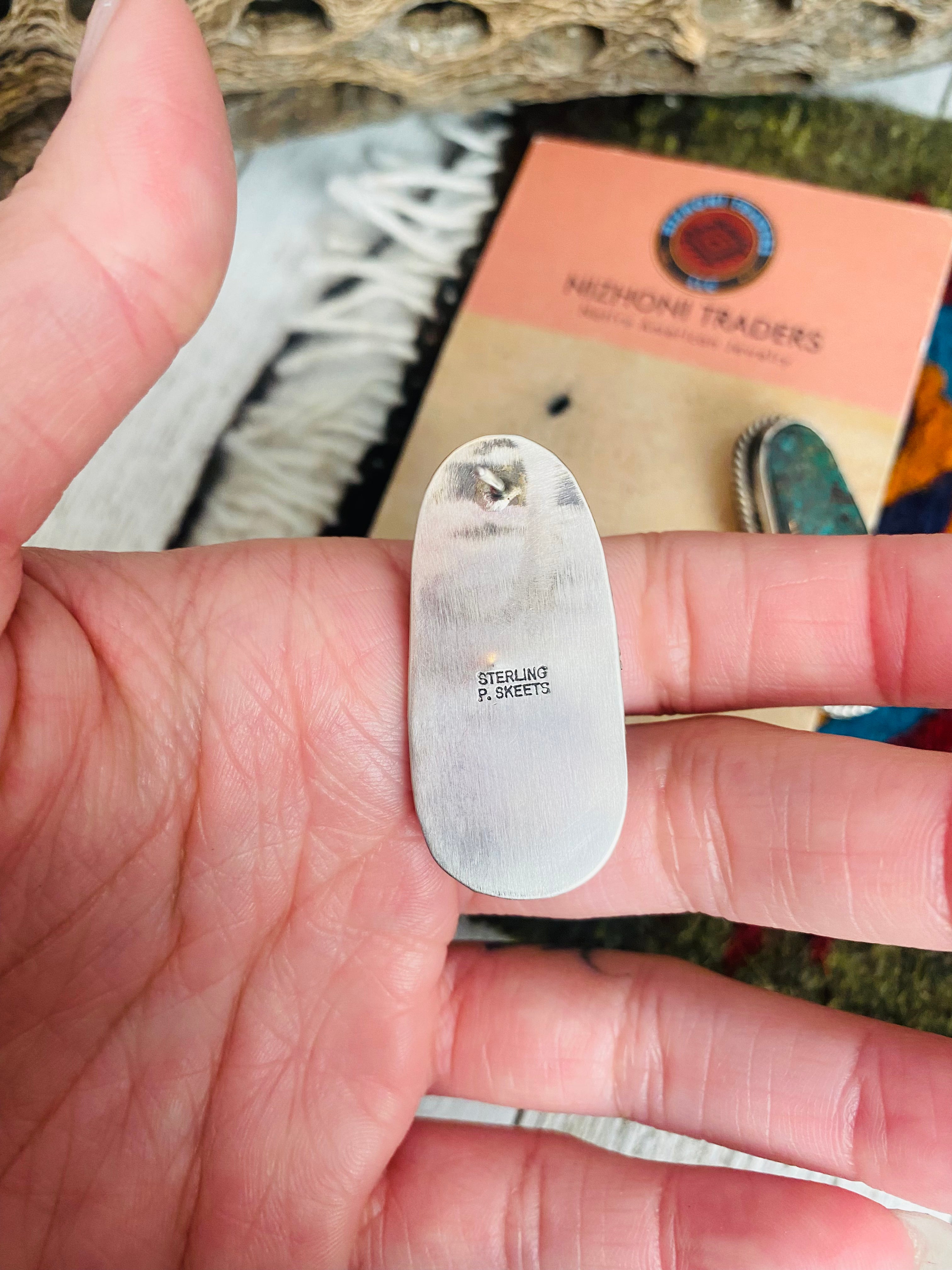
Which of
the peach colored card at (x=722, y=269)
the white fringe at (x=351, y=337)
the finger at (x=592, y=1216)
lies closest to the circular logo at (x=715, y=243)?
the peach colored card at (x=722, y=269)

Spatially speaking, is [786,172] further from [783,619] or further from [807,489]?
[783,619]

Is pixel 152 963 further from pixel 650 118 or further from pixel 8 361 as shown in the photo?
pixel 650 118

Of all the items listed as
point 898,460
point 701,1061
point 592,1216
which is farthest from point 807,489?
point 592,1216

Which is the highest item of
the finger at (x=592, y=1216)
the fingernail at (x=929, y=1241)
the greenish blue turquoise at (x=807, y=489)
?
the greenish blue turquoise at (x=807, y=489)

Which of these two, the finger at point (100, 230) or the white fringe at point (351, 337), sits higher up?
the finger at point (100, 230)

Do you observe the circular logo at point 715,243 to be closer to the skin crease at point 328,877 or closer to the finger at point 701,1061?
the skin crease at point 328,877

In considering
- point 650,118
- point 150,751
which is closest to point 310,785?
point 150,751

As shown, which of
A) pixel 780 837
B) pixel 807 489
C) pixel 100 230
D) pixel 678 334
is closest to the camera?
pixel 100 230
